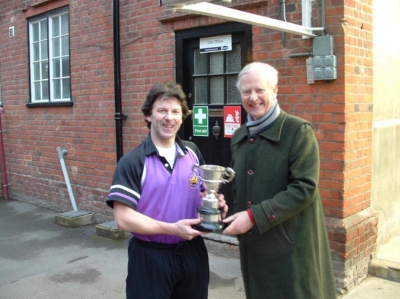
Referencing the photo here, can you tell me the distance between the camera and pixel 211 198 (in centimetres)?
253

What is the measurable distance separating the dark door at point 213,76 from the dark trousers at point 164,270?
2.84m

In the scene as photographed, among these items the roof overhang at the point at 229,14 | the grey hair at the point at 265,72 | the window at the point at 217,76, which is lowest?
the grey hair at the point at 265,72

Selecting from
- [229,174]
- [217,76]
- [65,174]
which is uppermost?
[217,76]

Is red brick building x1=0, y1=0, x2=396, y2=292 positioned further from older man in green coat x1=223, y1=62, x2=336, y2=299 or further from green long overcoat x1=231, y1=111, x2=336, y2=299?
green long overcoat x1=231, y1=111, x2=336, y2=299

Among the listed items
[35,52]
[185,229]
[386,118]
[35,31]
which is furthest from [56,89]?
[185,229]

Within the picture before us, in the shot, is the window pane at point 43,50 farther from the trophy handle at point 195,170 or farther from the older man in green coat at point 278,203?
the older man in green coat at point 278,203

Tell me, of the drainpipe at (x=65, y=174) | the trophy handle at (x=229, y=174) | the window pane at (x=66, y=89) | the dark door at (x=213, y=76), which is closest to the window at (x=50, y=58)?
the window pane at (x=66, y=89)

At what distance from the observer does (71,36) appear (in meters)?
7.39

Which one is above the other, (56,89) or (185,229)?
(56,89)

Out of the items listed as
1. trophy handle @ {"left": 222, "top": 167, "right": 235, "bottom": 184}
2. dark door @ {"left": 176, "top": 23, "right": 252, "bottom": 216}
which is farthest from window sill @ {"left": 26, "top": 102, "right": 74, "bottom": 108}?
trophy handle @ {"left": 222, "top": 167, "right": 235, "bottom": 184}

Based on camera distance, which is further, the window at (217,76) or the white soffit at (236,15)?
the window at (217,76)

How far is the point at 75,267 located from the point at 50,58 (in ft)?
13.6

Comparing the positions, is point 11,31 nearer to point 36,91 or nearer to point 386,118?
point 36,91

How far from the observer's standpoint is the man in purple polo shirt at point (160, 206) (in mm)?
2490
